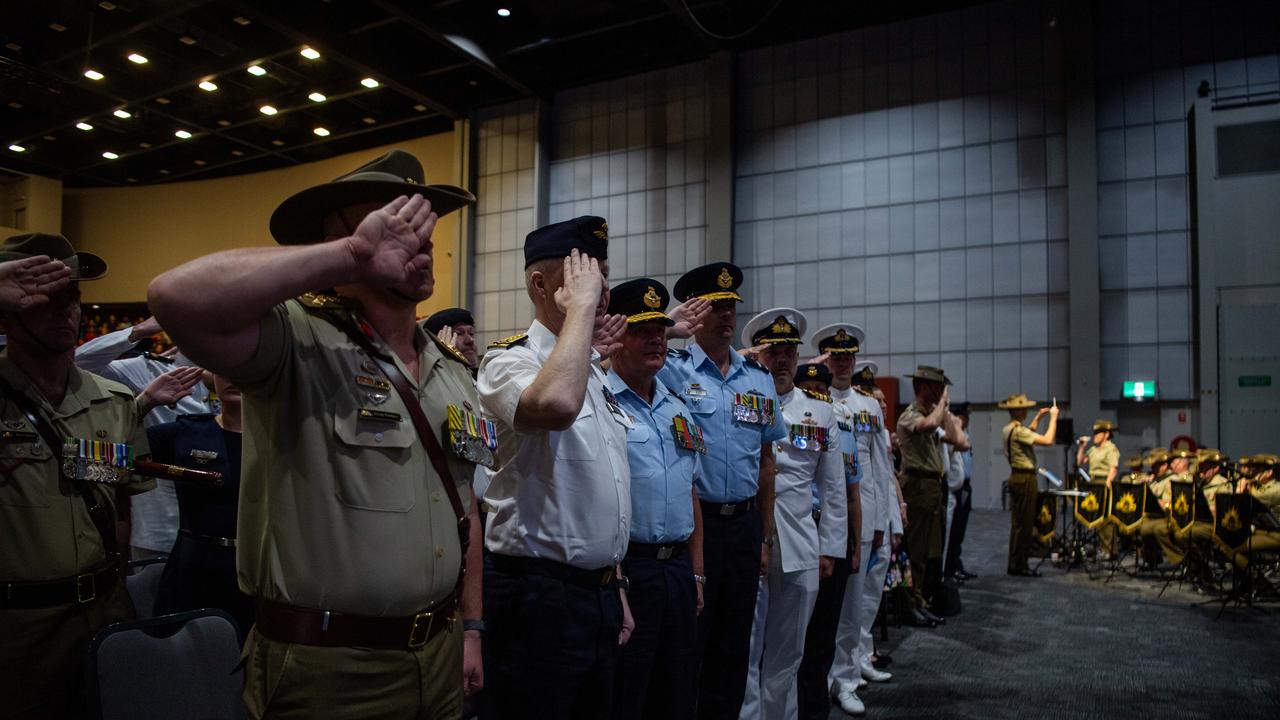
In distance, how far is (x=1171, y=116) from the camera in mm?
12500

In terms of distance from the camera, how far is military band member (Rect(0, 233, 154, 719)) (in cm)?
211

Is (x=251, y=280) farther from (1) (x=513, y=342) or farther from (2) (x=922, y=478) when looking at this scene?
(2) (x=922, y=478)

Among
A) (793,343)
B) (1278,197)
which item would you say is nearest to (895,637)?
(793,343)

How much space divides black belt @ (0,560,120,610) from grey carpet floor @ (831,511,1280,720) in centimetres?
326

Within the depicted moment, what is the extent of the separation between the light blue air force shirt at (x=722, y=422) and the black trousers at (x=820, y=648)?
1.00 meters

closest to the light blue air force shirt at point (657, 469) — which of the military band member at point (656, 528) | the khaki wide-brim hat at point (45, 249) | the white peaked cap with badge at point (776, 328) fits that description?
the military band member at point (656, 528)

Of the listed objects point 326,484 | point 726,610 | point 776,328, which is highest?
point 776,328

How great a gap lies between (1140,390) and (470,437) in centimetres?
1315

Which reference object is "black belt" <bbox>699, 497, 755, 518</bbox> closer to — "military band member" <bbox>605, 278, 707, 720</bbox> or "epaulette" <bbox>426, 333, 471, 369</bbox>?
"military band member" <bbox>605, 278, 707, 720</bbox>

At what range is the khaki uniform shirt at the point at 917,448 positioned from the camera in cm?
616

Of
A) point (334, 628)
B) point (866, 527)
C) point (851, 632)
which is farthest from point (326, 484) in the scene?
point (866, 527)

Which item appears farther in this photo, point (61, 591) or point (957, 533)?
point (957, 533)

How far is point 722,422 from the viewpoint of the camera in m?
3.21

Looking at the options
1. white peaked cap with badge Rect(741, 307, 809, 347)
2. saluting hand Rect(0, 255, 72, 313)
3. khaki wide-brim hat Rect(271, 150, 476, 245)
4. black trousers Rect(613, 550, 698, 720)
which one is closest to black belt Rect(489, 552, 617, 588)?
black trousers Rect(613, 550, 698, 720)
